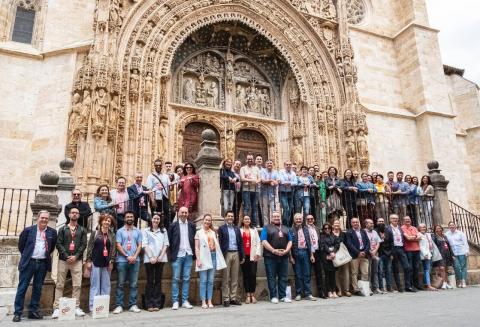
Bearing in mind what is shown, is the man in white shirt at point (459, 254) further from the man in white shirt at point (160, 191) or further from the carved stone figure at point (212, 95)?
the carved stone figure at point (212, 95)

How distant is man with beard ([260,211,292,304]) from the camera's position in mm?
6301

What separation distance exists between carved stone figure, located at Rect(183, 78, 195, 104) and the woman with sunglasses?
26.0 feet

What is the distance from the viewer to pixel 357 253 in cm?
701

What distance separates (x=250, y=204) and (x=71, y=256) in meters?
3.43

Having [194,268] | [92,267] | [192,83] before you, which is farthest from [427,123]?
[92,267]

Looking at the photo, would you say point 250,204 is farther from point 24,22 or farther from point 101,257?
point 24,22

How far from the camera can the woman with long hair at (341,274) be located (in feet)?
22.9

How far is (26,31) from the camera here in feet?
38.6

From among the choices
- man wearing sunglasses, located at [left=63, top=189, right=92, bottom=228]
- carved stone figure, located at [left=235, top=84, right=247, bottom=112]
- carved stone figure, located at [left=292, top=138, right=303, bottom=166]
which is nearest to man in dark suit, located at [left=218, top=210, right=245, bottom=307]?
man wearing sunglasses, located at [left=63, top=189, right=92, bottom=228]

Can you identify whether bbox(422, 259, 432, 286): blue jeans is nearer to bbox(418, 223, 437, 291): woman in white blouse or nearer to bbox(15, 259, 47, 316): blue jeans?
bbox(418, 223, 437, 291): woman in white blouse

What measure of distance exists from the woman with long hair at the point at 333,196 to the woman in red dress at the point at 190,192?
294 centimetres

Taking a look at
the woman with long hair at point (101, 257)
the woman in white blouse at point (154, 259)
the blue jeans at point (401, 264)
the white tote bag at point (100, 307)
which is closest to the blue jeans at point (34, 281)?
the woman with long hair at point (101, 257)

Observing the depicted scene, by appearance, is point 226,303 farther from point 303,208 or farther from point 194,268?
point 303,208

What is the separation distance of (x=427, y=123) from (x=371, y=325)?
13.4 meters
